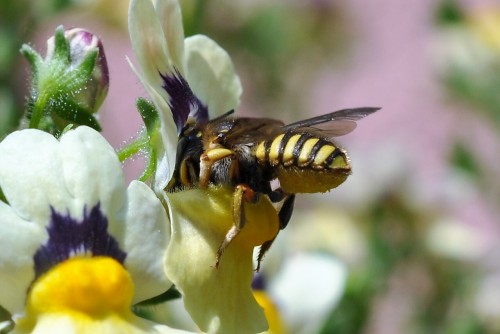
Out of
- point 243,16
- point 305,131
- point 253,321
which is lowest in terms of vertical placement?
point 253,321

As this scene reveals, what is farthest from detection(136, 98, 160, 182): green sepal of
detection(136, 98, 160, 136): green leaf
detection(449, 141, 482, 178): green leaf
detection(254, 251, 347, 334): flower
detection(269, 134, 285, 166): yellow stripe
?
detection(449, 141, 482, 178): green leaf

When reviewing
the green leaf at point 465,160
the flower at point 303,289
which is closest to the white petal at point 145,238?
the flower at point 303,289

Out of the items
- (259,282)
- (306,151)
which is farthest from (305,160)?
(259,282)

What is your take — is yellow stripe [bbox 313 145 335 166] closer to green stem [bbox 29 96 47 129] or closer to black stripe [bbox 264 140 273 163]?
black stripe [bbox 264 140 273 163]

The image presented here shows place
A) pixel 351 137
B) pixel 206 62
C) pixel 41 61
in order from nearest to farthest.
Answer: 1. pixel 41 61
2. pixel 206 62
3. pixel 351 137

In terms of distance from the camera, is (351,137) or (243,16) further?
(351,137)

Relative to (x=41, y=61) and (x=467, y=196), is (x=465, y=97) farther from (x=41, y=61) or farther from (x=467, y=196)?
(x=41, y=61)

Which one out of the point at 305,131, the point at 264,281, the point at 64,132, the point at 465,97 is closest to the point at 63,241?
the point at 64,132

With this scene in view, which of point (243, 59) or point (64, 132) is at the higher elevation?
point (243, 59)
